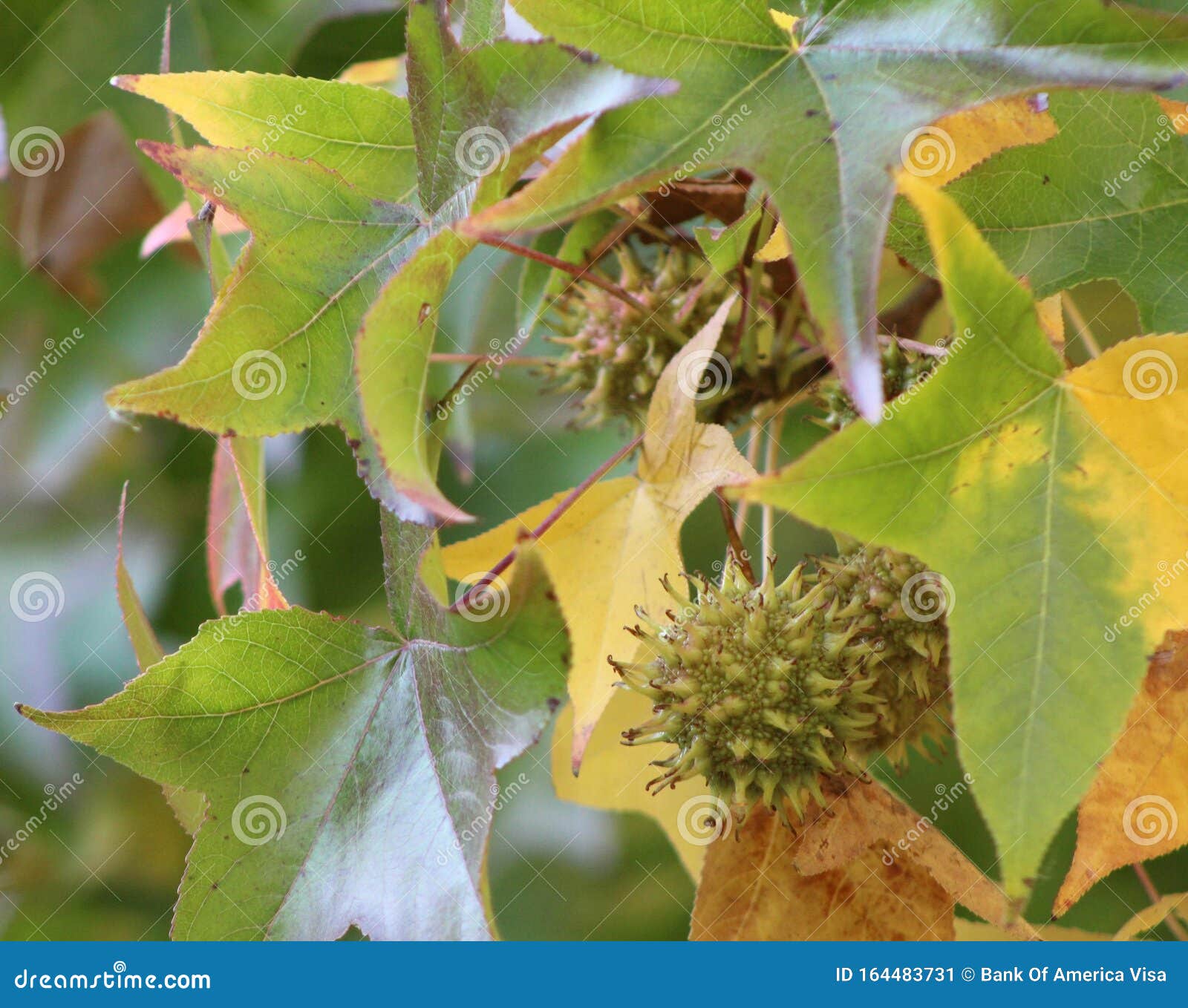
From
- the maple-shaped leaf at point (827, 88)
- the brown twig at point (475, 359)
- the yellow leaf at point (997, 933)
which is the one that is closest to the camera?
the maple-shaped leaf at point (827, 88)

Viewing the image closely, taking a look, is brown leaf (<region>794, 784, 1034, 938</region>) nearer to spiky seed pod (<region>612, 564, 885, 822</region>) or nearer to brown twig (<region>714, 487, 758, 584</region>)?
spiky seed pod (<region>612, 564, 885, 822</region>)

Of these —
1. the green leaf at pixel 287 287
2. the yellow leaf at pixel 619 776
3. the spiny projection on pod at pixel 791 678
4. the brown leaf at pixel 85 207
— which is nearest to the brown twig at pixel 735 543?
the spiny projection on pod at pixel 791 678

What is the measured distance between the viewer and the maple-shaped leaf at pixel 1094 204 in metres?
0.57

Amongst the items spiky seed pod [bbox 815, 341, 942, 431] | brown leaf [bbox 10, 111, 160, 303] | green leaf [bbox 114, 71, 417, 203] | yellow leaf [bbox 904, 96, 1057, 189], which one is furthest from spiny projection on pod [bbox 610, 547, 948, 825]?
brown leaf [bbox 10, 111, 160, 303]

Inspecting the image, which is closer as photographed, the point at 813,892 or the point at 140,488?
the point at 813,892

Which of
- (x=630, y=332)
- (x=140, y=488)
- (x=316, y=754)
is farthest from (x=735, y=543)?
(x=140, y=488)

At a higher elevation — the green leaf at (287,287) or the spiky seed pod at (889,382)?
the green leaf at (287,287)

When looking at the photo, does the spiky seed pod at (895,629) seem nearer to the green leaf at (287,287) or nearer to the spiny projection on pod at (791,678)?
the spiny projection on pod at (791,678)

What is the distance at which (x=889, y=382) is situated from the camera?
65 centimetres

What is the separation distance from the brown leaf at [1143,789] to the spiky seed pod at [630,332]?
372 mm

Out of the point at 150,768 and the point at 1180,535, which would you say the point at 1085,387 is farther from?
the point at 150,768

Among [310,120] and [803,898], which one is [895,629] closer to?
[803,898]

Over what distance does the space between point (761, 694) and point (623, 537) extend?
153 millimetres

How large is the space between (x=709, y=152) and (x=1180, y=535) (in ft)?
0.94
